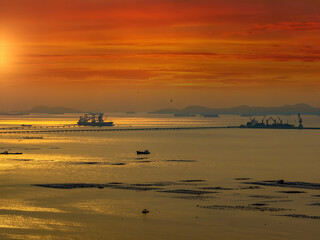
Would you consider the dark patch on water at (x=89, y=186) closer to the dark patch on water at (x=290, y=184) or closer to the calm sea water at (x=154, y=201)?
the calm sea water at (x=154, y=201)


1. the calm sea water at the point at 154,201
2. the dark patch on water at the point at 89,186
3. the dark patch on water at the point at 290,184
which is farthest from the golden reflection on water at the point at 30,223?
the dark patch on water at the point at 290,184

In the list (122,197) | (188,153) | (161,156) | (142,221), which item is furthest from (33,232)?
(188,153)

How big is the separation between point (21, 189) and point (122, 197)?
671 inches

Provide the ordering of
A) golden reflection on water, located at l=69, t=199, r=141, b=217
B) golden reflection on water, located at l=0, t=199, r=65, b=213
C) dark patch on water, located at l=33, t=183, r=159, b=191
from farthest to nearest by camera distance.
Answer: dark patch on water, located at l=33, t=183, r=159, b=191 → golden reflection on water, located at l=0, t=199, r=65, b=213 → golden reflection on water, located at l=69, t=199, r=141, b=217

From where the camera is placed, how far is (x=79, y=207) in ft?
232

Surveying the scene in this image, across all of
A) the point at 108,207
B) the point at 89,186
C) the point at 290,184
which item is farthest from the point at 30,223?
the point at 290,184

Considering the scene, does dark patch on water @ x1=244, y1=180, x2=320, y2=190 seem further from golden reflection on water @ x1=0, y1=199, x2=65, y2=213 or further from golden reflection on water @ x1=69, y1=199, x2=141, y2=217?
golden reflection on water @ x1=0, y1=199, x2=65, y2=213

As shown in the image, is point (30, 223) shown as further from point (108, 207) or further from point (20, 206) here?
point (108, 207)

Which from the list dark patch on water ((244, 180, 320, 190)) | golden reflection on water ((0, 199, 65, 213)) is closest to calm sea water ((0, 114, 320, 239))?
golden reflection on water ((0, 199, 65, 213))

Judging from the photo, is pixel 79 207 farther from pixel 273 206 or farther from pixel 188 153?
pixel 188 153

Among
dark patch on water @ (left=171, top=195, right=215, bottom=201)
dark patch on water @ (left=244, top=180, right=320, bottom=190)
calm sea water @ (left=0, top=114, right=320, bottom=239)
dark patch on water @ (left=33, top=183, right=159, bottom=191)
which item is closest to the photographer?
calm sea water @ (left=0, top=114, right=320, bottom=239)

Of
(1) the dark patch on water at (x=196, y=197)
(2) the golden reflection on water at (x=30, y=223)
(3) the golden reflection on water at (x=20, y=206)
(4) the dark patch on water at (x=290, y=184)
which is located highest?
(4) the dark patch on water at (x=290, y=184)

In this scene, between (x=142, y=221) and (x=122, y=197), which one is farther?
(x=122, y=197)

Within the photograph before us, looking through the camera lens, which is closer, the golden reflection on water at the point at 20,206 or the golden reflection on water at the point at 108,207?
the golden reflection on water at the point at 108,207
